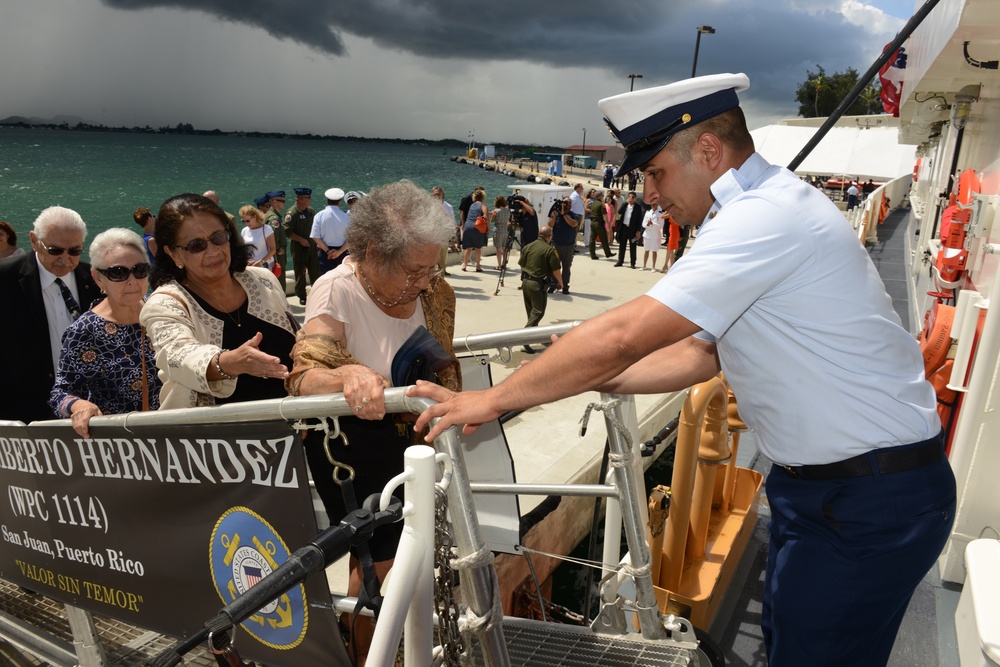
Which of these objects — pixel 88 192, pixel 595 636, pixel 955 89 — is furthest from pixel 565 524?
pixel 88 192

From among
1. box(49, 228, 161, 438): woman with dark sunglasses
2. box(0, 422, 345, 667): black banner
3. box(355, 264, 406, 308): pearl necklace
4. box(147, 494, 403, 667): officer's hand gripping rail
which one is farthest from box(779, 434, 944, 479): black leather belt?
box(49, 228, 161, 438): woman with dark sunglasses

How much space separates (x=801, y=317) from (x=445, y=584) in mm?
1071

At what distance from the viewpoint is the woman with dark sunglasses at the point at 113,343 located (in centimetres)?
286

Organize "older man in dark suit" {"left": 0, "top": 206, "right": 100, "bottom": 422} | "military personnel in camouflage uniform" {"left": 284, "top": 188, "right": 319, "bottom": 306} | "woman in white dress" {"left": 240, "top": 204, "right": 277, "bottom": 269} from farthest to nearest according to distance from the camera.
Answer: "military personnel in camouflage uniform" {"left": 284, "top": 188, "right": 319, "bottom": 306}, "woman in white dress" {"left": 240, "top": 204, "right": 277, "bottom": 269}, "older man in dark suit" {"left": 0, "top": 206, "right": 100, "bottom": 422}

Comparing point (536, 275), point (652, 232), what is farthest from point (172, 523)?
point (652, 232)

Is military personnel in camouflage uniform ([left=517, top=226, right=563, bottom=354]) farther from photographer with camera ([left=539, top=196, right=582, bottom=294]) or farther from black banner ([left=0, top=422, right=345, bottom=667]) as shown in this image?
black banner ([left=0, top=422, right=345, bottom=667])

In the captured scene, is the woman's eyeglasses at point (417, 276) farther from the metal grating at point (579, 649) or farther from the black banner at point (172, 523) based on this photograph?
the metal grating at point (579, 649)

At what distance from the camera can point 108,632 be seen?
3.04 metres

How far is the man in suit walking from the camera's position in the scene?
597 inches

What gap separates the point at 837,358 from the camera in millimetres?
1692

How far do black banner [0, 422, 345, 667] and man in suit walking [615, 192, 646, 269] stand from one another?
13393 millimetres

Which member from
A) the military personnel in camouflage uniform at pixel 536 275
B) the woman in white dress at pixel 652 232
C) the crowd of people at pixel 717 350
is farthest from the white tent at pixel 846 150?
the crowd of people at pixel 717 350

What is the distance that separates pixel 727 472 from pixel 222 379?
2.92 meters

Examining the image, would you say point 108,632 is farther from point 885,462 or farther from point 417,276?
point 885,462
